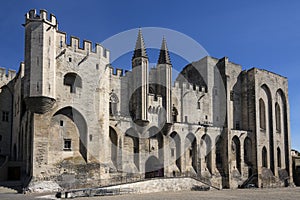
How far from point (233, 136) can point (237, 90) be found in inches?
278

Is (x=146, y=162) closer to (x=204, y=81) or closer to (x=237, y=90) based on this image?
(x=204, y=81)

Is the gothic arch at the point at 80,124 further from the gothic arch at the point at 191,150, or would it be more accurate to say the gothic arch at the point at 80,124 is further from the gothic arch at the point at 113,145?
the gothic arch at the point at 191,150

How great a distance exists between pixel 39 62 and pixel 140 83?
429 inches

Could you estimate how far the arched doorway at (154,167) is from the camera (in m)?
33.2

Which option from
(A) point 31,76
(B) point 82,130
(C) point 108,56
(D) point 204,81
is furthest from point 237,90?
(A) point 31,76

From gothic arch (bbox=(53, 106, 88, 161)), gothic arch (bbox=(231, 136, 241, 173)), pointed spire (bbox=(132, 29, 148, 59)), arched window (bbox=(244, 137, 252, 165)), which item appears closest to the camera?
gothic arch (bbox=(53, 106, 88, 161))

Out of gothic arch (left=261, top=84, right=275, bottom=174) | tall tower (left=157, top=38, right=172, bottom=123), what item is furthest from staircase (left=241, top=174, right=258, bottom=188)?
tall tower (left=157, top=38, right=172, bottom=123)

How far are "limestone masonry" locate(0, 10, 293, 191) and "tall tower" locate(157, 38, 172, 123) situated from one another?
0.11 metres

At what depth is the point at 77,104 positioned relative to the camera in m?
26.1

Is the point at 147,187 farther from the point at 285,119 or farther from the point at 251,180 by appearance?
the point at 285,119

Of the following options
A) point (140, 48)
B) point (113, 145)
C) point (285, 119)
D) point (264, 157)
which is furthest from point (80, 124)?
point (285, 119)

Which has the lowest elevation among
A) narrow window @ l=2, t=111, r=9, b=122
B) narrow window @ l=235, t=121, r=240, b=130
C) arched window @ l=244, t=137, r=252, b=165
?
arched window @ l=244, t=137, r=252, b=165

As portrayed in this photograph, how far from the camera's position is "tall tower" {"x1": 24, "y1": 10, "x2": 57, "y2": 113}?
23.8 metres

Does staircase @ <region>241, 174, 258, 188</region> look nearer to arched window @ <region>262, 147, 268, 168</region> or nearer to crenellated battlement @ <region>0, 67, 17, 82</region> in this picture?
arched window @ <region>262, 147, 268, 168</region>
